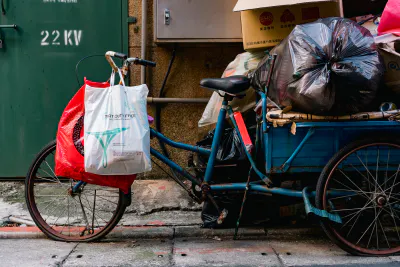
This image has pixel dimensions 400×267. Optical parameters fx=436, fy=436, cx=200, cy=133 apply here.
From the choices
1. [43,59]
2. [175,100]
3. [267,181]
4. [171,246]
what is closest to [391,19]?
[267,181]

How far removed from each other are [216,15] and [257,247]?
93.3 inches

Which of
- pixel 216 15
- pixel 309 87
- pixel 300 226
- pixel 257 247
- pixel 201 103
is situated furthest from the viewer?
pixel 201 103

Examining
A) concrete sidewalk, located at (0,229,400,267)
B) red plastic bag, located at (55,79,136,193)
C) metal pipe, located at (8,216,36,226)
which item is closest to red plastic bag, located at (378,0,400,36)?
concrete sidewalk, located at (0,229,400,267)

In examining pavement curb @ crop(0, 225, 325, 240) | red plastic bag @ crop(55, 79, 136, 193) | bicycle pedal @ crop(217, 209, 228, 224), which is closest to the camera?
red plastic bag @ crop(55, 79, 136, 193)

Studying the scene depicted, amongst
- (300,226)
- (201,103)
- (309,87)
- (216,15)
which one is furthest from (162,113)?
(309,87)

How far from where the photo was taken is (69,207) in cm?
427

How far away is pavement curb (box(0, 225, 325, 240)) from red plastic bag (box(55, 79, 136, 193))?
63 cm

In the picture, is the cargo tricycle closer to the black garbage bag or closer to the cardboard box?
the black garbage bag

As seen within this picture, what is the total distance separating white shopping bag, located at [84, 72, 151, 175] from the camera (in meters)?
3.21

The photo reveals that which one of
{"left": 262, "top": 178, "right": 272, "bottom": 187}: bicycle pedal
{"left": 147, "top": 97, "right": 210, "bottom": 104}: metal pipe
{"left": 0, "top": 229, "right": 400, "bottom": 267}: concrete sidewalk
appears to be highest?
{"left": 147, "top": 97, "right": 210, "bottom": 104}: metal pipe

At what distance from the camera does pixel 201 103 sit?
4.95 m

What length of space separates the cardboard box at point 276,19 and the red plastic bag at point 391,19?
53 cm

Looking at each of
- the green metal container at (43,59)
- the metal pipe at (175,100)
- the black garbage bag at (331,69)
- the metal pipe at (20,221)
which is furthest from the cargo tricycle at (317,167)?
the green metal container at (43,59)

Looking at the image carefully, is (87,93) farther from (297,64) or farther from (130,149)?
(297,64)
